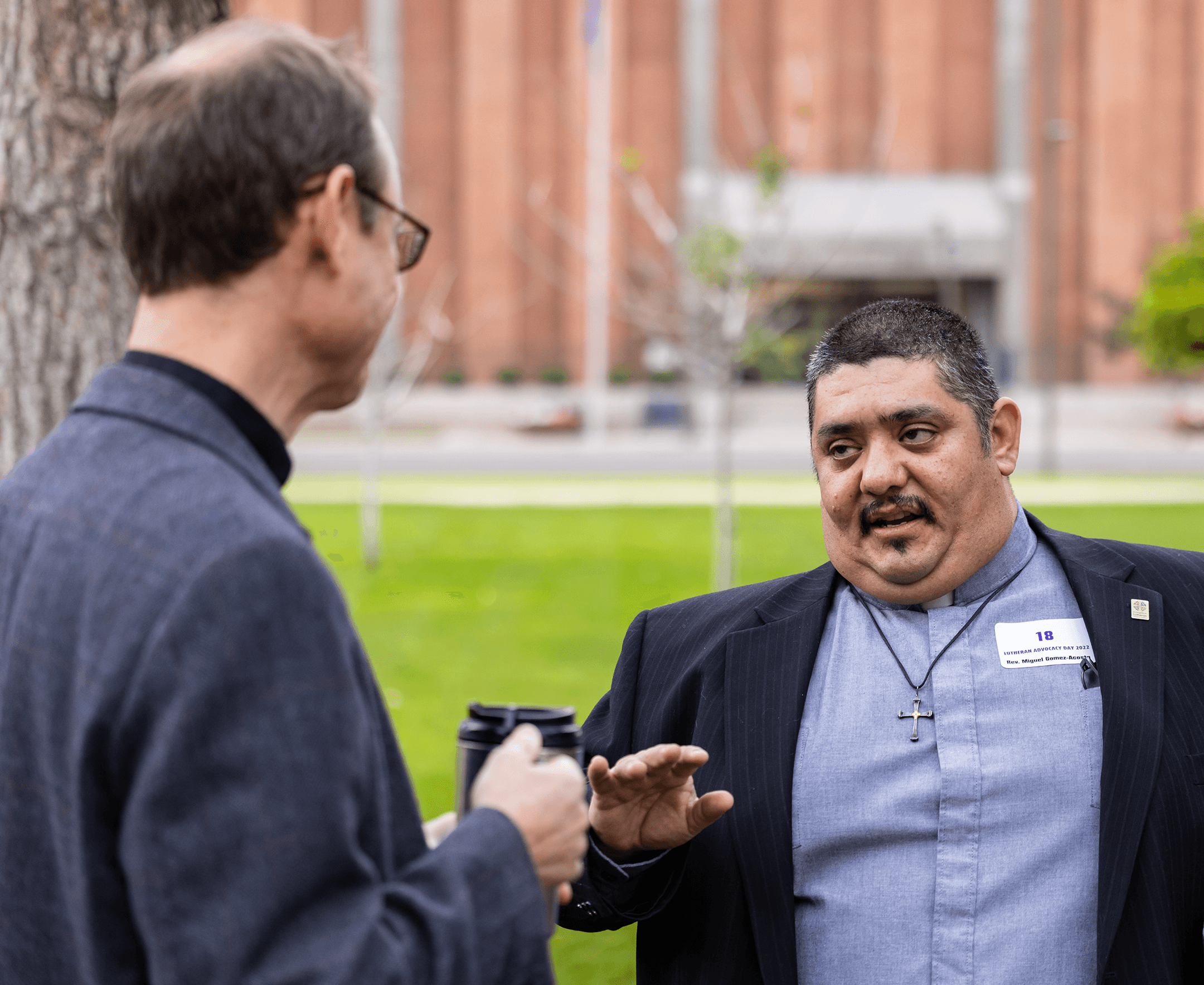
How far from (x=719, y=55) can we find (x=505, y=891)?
148ft

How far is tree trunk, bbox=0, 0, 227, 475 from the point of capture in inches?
Answer: 143

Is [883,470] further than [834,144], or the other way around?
[834,144]

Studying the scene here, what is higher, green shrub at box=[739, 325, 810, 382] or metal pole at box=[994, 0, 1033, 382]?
metal pole at box=[994, 0, 1033, 382]

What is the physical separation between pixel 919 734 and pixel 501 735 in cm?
105

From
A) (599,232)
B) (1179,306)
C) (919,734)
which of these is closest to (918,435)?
(919,734)

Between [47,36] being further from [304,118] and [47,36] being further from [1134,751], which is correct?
[1134,751]

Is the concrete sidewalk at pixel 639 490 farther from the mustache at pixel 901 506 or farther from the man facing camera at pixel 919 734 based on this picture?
the mustache at pixel 901 506

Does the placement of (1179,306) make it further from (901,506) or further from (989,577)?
(901,506)

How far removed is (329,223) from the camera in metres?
1.46

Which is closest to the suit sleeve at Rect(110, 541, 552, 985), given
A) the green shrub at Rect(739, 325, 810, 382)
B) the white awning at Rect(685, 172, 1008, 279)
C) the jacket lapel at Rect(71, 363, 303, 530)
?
the jacket lapel at Rect(71, 363, 303, 530)

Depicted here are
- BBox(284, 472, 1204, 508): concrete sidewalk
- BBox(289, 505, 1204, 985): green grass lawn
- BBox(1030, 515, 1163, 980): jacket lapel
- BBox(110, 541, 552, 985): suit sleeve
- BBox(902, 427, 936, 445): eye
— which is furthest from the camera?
BBox(284, 472, 1204, 508): concrete sidewalk

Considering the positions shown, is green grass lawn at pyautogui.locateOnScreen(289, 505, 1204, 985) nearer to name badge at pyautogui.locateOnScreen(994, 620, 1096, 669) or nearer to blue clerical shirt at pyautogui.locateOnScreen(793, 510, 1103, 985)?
blue clerical shirt at pyautogui.locateOnScreen(793, 510, 1103, 985)

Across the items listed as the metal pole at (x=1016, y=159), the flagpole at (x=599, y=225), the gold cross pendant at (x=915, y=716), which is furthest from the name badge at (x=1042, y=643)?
the metal pole at (x=1016, y=159)

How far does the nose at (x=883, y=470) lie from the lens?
2459mm
